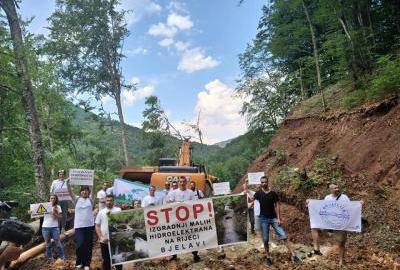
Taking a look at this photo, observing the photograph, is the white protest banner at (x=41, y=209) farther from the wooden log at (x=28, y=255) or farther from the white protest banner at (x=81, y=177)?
the wooden log at (x=28, y=255)

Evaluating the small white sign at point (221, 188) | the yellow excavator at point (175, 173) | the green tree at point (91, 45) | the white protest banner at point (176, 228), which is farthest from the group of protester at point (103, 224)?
the green tree at point (91, 45)

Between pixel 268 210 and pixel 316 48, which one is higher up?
pixel 316 48

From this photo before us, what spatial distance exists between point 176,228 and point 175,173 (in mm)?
8671

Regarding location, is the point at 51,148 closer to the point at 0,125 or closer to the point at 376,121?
the point at 0,125

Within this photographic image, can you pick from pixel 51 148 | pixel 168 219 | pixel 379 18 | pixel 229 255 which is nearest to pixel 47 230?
pixel 168 219

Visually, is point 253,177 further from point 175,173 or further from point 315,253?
point 315,253

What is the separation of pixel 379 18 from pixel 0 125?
19.1 m

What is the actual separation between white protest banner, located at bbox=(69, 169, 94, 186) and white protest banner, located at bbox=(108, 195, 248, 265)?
→ 102 inches

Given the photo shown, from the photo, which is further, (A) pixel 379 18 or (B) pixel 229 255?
(A) pixel 379 18

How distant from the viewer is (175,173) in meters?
18.8

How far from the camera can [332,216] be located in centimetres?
1084

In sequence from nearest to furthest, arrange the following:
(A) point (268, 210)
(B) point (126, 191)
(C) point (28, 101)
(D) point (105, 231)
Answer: (D) point (105, 231) < (A) point (268, 210) < (C) point (28, 101) < (B) point (126, 191)

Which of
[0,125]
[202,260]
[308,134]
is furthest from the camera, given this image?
[308,134]

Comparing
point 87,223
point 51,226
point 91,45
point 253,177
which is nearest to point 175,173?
point 253,177
